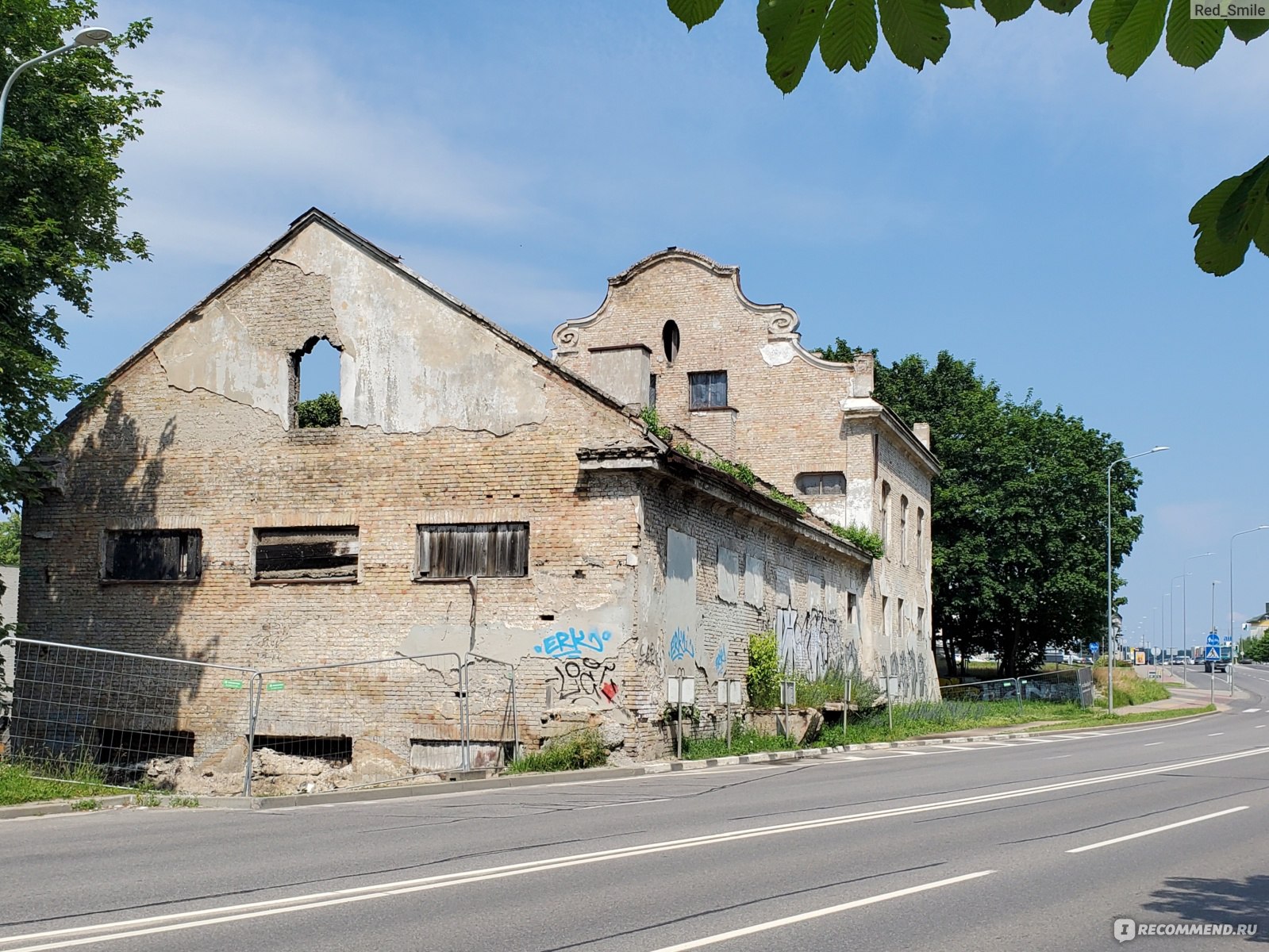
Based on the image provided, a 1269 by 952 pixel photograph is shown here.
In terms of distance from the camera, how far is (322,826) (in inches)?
464

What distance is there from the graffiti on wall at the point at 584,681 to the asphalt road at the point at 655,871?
2926mm

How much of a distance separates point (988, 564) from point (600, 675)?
35.5m

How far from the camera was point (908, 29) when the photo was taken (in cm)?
289

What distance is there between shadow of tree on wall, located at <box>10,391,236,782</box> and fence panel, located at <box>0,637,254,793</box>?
0.08 feet

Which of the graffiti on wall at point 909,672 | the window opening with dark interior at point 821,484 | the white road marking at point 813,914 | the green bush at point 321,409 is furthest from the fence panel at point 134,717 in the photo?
the green bush at point 321,409

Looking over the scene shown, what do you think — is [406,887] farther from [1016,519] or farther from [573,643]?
[1016,519]

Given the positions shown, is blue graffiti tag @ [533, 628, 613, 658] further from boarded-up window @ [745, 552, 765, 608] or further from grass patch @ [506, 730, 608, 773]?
boarded-up window @ [745, 552, 765, 608]

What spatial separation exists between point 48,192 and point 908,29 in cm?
1900

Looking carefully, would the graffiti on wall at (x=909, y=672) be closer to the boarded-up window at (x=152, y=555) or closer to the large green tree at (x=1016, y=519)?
the large green tree at (x=1016, y=519)

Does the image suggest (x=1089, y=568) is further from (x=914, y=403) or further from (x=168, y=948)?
(x=168, y=948)

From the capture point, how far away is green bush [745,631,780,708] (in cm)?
2436

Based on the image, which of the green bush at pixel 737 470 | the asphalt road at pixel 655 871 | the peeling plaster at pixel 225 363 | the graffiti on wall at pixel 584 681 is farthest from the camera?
the green bush at pixel 737 470

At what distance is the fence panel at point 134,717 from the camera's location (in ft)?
67.3

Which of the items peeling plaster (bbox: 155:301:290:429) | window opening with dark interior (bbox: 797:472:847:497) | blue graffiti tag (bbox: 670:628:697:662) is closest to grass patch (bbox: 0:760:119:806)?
peeling plaster (bbox: 155:301:290:429)
